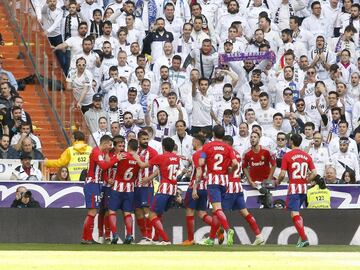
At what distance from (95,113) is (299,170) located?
6204 mm

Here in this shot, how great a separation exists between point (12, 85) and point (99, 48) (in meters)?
2.86

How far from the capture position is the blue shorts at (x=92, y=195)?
2861 cm

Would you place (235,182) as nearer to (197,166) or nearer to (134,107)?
(197,166)

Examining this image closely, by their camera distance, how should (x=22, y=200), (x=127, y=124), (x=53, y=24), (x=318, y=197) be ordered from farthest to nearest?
(x=53, y=24) → (x=127, y=124) → (x=318, y=197) → (x=22, y=200)

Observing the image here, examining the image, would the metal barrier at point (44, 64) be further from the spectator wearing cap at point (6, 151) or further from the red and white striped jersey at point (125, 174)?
the red and white striped jersey at point (125, 174)

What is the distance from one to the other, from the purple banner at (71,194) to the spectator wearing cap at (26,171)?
6.9 inches

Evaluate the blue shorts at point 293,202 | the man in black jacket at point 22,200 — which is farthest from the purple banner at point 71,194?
the blue shorts at point 293,202

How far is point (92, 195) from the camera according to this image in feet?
93.9

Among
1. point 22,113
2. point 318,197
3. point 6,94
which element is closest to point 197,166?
point 318,197

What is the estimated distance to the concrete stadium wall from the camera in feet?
97.9

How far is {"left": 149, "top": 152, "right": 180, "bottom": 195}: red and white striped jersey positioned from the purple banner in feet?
6.05

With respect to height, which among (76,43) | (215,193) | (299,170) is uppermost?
(76,43)
